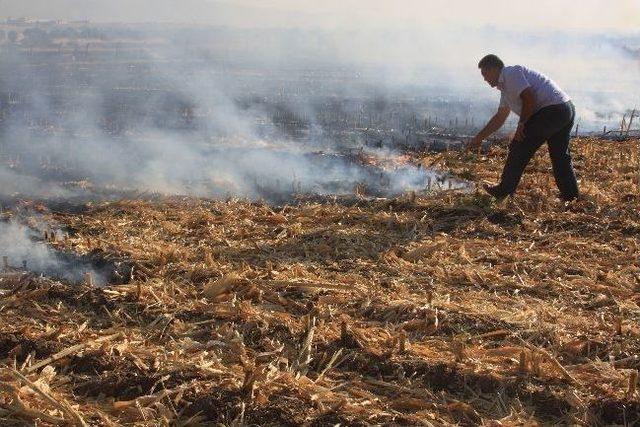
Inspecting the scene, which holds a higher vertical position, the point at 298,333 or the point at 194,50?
the point at 194,50

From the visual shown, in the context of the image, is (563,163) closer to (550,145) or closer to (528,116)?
(550,145)

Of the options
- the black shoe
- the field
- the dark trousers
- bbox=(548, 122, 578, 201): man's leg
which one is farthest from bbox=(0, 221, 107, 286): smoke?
bbox=(548, 122, 578, 201): man's leg

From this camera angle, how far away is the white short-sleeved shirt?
656 cm

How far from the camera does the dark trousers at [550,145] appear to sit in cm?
670

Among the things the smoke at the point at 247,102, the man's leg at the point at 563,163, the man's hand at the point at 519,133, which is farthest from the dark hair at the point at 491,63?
the smoke at the point at 247,102

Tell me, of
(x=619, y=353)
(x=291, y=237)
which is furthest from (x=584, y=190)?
(x=619, y=353)

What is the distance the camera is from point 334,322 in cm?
414

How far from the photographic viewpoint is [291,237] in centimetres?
601

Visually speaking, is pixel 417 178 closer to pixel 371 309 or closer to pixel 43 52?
pixel 371 309

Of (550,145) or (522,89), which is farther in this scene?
(550,145)

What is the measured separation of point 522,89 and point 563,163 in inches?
36.5

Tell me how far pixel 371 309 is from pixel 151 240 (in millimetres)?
2250

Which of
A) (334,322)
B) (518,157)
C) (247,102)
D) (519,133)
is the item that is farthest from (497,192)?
(247,102)

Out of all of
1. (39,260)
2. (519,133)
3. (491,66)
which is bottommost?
(39,260)
